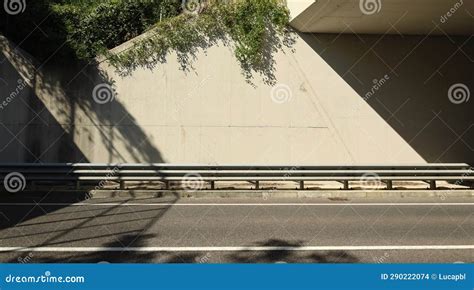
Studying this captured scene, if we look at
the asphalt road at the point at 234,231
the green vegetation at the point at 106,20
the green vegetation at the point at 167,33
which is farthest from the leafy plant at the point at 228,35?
the asphalt road at the point at 234,231

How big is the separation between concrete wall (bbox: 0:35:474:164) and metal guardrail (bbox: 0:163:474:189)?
2.11 m

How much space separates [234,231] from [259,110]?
7.43 m

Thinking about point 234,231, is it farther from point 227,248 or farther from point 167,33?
point 167,33

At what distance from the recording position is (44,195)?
10359mm

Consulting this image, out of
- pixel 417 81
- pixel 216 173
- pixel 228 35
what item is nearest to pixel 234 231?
pixel 216 173

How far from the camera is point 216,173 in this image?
11461 mm

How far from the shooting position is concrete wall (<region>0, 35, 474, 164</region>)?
1324cm

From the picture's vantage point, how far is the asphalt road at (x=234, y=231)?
552cm

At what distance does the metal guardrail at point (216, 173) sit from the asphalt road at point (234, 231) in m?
1.44

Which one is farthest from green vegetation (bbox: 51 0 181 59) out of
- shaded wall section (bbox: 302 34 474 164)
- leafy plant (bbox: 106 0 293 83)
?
shaded wall section (bbox: 302 34 474 164)

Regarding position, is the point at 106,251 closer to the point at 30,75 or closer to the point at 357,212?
the point at 357,212

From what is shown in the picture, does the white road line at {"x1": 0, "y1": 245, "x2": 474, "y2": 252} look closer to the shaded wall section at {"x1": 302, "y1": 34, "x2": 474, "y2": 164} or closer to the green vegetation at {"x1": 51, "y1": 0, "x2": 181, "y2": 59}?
the shaded wall section at {"x1": 302, "y1": 34, "x2": 474, "y2": 164}

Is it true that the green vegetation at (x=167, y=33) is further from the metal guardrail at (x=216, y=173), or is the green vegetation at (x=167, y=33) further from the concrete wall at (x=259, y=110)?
the metal guardrail at (x=216, y=173)

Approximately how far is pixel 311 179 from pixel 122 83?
705 centimetres
